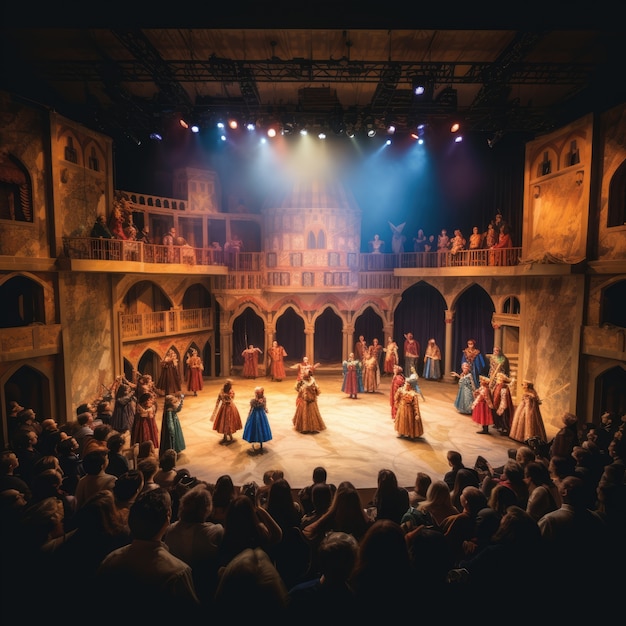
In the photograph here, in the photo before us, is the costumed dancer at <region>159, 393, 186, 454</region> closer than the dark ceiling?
Yes

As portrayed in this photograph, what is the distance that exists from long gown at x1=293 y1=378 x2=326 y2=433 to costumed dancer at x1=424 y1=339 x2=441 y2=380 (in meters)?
7.84

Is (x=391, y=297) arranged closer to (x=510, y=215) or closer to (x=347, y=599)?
(x=510, y=215)

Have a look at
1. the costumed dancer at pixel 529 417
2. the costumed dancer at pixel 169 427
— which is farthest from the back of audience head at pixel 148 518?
the costumed dancer at pixel 529 417

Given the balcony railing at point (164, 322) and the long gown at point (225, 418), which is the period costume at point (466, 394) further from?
the balcony railing at point (164, 322)

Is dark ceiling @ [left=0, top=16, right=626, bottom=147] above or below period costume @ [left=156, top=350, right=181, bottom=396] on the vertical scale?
above

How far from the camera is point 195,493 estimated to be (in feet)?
12.9

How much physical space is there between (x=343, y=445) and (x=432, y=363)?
855 centimetres

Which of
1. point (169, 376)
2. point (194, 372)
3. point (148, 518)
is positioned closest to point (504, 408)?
point (194, 372)

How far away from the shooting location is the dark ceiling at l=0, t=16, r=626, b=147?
33.4ft

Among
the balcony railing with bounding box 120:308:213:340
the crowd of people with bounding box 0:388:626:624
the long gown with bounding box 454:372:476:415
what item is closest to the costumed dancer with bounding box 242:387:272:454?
the crowd of people with bounding box 0:388:626:624

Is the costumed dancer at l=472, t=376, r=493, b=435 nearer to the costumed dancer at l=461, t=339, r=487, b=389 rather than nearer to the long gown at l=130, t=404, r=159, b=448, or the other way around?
the costumed dancer at l=461, t=339, r=487, b=389

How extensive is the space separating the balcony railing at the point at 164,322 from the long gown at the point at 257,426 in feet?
23.0

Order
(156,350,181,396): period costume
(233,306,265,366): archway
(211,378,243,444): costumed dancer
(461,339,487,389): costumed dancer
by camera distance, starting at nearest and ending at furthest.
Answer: (211,378,243,444): costumed dancer, (156,350,181,396): period costume, (461,339,487,389): costumed dancer, (233,306,265,366): archway

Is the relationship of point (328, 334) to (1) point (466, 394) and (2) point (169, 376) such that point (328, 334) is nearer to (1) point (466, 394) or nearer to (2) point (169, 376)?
(2) point (169, 376)
